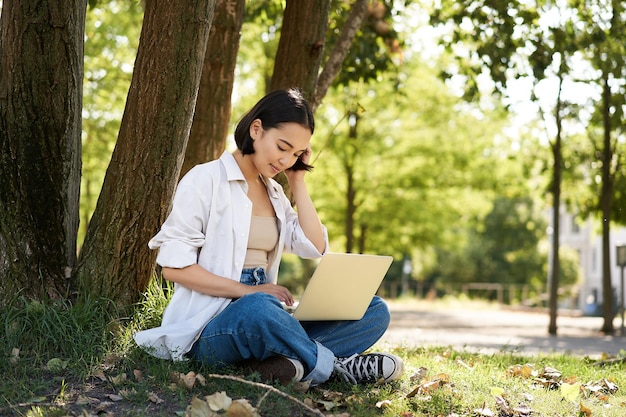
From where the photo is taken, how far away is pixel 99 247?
5.04 meters

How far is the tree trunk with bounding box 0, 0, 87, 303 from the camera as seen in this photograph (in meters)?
4.86

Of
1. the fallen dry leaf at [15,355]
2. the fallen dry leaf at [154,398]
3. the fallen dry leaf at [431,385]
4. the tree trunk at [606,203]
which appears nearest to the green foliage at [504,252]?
the tree trunk at [606,203]

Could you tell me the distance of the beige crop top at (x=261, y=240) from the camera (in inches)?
174

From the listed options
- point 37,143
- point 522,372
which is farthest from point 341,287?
point 37,143

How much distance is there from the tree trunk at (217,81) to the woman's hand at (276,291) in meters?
3.15

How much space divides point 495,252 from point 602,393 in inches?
1958

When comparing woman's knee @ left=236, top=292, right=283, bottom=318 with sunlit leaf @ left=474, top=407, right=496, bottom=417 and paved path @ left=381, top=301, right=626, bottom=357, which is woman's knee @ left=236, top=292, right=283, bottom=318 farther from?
paved path @ left=381, top=301, right=626, bottom=357

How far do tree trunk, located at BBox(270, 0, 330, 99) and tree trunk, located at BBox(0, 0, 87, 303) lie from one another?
2.41 m

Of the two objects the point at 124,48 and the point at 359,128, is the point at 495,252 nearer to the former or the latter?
the point at 359,128

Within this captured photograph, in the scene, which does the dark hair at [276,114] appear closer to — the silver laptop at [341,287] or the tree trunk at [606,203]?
the silver laptop at [341,287]

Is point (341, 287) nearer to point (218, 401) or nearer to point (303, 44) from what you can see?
point (218, 401)

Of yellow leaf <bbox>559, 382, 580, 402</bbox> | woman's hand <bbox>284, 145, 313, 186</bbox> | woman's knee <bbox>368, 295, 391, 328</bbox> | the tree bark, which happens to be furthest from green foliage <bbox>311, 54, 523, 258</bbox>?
yellow leaf <bbox>559, 382, 580, 402</bbox>

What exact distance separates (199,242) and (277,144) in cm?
67

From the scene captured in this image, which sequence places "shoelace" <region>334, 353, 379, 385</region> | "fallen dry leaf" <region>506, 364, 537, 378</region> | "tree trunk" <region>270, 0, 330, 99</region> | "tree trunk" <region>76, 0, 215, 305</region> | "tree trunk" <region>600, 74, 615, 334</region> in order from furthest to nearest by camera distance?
"tree trunk" <region>600, 74, 615, 334</region>, "tree trunk" <region>270, 0, 330, 99</region>, "fallen dry leaf" <region>506, 364, 537, 378</region>, "tree trunk" <region>76, 0, 215, 305</region>, "shoelace" <region>334, 353, 379, 385</region>
